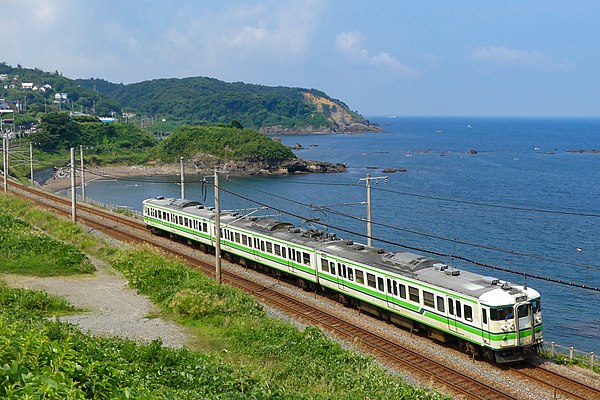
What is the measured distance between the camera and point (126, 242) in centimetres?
3988

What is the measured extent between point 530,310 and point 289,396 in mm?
9432

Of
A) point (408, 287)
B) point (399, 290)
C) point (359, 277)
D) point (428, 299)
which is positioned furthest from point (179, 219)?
point (428, 299)

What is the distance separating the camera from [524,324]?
19.0m

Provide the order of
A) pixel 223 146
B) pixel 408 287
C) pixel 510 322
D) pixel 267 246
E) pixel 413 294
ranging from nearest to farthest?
pixel 510 322 → pixel 413 294 → pixel 408 287 → pixel 267 246 → pixel 223 146

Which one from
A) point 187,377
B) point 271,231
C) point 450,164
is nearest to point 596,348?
point 271,231

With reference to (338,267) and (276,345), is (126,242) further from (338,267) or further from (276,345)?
(276,345)

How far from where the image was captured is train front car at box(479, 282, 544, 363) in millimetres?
18578

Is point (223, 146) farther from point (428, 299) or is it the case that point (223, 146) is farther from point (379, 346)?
point (428, 299)

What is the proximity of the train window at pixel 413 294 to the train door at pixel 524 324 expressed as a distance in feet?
11.5

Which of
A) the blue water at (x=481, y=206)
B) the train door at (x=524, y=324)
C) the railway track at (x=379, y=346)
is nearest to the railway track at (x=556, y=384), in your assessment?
the railway track at (x=379, y=346)

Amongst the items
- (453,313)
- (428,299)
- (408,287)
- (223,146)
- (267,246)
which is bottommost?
(453,313)

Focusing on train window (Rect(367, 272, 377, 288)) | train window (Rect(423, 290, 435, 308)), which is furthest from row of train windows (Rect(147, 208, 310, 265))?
train window (Rect(423, 290, 435, 308))

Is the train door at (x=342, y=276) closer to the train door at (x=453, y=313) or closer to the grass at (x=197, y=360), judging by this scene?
the grass at (x=197, y=360)

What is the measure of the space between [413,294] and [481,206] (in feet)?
177
